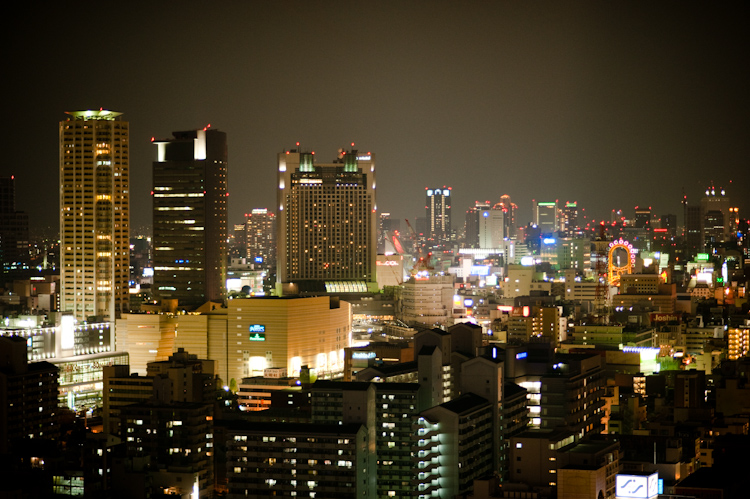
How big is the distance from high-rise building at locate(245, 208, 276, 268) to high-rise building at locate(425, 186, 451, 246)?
1237 centimetres

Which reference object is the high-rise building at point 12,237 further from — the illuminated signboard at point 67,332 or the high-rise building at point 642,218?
the high-rise building at point 642,218

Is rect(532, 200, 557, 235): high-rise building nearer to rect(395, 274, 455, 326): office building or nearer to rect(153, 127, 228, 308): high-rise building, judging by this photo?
rect(395, 274, 455, 326): office building

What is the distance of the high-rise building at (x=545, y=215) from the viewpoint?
267 ft

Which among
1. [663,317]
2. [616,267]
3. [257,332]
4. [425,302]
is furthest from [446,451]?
[616,267]

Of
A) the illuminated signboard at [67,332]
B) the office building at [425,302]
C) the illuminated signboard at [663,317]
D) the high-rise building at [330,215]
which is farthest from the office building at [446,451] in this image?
the high-rise building at [330,215]

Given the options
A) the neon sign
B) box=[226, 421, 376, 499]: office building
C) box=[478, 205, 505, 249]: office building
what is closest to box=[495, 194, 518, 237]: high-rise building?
box=[478, 205, 505, 249]: office building

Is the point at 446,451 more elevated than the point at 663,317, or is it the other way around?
the point at 663,317

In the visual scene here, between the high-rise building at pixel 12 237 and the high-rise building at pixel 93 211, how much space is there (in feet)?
42.6

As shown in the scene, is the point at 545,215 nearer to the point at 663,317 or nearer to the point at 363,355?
the point at 663,317

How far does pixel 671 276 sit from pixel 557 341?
2011 centimetres

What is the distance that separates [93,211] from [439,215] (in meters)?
46.1

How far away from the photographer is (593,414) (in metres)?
25.3

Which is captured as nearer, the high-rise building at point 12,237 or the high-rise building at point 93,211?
the high-rise building at point 93,211

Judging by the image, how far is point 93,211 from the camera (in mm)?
36031
